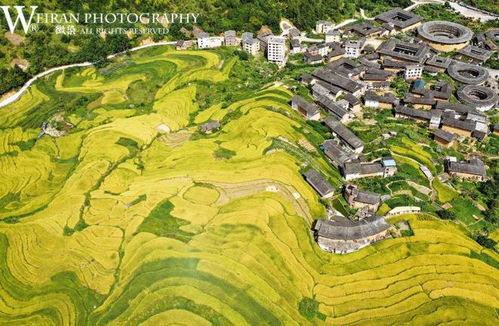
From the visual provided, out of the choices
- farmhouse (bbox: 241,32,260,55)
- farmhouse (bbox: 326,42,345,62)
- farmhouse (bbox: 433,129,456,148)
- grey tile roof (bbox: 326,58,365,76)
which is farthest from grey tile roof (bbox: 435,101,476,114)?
farmhouse (bbox: 241,32,260,55)

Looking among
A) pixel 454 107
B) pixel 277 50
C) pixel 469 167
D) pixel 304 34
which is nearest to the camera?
pixel 469 167

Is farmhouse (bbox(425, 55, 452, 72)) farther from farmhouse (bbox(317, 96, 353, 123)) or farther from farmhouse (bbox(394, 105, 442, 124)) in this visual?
farmhouse (bbox(317, 96, 353, 123))

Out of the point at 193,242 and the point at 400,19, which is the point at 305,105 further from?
the point at 400,19

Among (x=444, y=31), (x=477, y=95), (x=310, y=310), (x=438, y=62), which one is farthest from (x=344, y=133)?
(x=444, y=31)

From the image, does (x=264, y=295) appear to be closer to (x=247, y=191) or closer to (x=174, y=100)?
(x=247, y=191)

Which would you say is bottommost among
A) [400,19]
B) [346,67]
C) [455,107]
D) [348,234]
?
[348,234]

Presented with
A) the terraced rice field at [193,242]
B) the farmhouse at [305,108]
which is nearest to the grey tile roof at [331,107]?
the farmhouse at [305,108]

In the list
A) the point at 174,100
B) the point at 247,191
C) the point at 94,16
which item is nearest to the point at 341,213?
the point at 247,191
